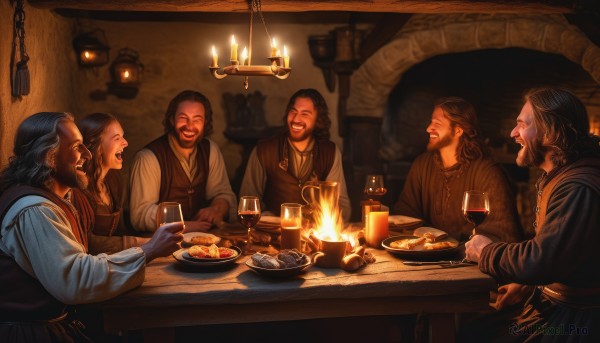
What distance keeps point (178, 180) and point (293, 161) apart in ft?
3.37

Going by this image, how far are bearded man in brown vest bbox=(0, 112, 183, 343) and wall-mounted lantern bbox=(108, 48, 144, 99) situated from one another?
3494 millimetres

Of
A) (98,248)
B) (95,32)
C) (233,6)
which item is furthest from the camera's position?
(95,32)

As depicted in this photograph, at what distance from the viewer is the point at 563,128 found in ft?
9.15

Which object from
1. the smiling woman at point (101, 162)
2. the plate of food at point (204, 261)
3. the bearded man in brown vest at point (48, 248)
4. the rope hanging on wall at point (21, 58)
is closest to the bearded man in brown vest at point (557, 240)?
the plate of food at point (204, 261)

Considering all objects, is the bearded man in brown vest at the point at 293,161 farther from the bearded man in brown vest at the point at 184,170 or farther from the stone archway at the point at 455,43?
the stone archway at the point at 455,43

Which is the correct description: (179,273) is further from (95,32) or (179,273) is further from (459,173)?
(95,32)

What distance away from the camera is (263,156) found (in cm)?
505

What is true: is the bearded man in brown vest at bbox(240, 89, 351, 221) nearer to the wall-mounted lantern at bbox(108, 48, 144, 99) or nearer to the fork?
the wall-mounted lantern at bbox(108, 48, 144, 99)

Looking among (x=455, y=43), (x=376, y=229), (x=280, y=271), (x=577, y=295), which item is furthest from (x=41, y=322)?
(x=455, y=43)

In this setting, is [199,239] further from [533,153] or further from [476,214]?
[533,153]

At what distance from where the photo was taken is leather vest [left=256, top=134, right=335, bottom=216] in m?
5.00

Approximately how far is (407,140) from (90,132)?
5.04m

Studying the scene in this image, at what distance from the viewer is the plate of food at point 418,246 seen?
300 cm

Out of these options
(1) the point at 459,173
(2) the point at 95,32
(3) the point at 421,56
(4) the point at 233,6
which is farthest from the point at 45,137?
(3) the point at 421,56
